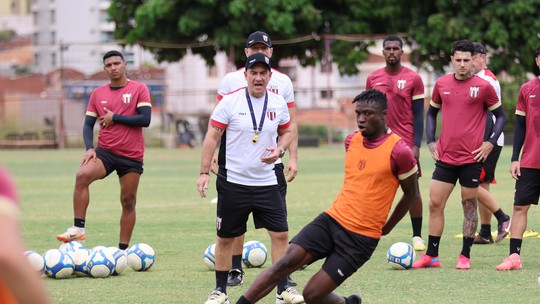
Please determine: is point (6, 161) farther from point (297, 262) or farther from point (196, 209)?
point (297, 262)

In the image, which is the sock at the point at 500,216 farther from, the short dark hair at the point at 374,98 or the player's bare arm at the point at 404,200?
the short dark hair at the point at 374,98

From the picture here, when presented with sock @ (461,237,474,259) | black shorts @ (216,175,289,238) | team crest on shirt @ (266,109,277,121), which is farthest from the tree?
black shorts @ (216,175,289,238)

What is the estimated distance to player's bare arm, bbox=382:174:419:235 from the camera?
22.4 ft

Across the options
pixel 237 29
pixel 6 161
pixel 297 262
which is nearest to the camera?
pixel 297 262

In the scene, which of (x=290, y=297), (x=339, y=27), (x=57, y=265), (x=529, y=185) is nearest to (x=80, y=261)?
(x=57, y=265)

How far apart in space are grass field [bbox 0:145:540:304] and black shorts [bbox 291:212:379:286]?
1235mm

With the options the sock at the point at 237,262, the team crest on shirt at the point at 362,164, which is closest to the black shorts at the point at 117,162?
the sock at the point at 237,262

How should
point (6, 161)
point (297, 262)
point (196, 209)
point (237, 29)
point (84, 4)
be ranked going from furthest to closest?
point (84, 4) → point (237, 29) → point (6, 161) → point (196, 209) → point (297, 262)

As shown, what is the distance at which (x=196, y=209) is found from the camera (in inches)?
648

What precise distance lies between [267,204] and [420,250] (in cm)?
358

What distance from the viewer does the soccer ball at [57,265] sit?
9.35m

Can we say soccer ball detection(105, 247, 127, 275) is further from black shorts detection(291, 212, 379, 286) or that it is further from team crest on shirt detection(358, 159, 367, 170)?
team crest on shirt detection(358, 159, 367, 170)

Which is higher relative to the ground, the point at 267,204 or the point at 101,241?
Result: the point at 267,204

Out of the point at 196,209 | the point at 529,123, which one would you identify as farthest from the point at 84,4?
the point at 529,123
